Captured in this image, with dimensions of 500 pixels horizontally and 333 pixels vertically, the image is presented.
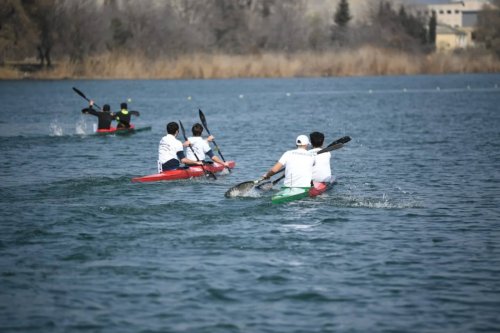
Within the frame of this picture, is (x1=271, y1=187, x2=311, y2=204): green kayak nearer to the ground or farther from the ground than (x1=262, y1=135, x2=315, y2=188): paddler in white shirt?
nearer to the ground

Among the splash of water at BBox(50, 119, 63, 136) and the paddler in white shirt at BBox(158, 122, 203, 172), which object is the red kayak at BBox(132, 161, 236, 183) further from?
the splash of water at BBox(50, 119, 63, 136)

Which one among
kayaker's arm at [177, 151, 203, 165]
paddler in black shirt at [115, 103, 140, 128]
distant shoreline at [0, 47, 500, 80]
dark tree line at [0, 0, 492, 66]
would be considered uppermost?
dark tree line at [0, 0, 492, 66]

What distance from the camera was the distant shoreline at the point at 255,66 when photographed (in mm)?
91312

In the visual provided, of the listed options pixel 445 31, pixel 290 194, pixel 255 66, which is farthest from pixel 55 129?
pixel 445 31

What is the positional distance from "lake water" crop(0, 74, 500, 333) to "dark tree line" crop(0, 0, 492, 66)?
65.2m

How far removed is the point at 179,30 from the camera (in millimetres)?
122000

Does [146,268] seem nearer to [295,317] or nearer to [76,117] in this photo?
[295,317]

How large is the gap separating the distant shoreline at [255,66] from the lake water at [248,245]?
57991 mm

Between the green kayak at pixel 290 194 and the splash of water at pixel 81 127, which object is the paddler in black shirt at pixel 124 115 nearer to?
the splash of water at pixel 81 127

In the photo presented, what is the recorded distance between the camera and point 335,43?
461 feet

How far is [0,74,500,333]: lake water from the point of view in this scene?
40.4ft

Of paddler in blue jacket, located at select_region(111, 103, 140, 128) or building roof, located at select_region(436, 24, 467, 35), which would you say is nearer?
paddler in blue jacket, located at select_region(111, 103, 140, 128)

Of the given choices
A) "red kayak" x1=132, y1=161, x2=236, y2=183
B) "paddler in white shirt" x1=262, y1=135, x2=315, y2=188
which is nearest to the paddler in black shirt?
"red kayak" x1=132, y1=161, x2=236, y2=183

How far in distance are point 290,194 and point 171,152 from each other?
478 cm
